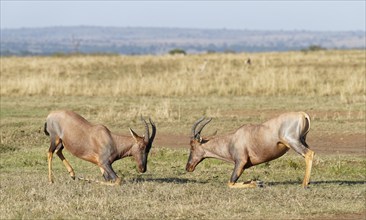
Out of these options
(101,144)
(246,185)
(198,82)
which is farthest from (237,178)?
(198,82)

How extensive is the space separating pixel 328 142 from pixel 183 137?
324 centimetres

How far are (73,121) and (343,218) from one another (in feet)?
15.8

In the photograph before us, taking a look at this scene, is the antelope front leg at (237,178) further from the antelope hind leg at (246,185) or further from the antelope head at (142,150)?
the antelope head at (142,150)

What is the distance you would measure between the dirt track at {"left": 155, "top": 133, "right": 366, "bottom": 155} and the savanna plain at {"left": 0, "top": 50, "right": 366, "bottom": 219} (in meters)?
0.02

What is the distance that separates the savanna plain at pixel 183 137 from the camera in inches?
450

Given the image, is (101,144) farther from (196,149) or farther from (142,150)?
(196,149)

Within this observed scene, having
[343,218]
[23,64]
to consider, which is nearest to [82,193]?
[343,218]

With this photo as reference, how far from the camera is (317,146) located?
19.6m

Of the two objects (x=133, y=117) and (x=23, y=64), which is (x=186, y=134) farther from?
(x=23, y=64)

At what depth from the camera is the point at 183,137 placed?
20984 millimetres

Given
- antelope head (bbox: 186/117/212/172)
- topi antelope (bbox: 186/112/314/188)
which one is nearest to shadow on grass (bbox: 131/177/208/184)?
antelope head (bbox: 186/117/212/172)

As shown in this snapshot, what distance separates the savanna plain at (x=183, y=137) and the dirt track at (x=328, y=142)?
23mm

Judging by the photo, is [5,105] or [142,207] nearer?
[142,207]

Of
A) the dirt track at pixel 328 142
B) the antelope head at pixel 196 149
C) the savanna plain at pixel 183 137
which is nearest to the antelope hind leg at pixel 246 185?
the savanna plain at pixel 183 137
